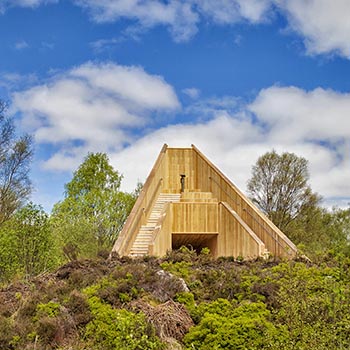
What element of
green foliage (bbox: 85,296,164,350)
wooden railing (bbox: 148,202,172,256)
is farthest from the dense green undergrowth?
wooden railing (bbox: 148,202,172,256)

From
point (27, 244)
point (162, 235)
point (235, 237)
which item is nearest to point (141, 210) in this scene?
point (162, 235)

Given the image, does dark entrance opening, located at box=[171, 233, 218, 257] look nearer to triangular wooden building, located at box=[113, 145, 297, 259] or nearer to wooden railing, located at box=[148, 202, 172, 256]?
triangular wooden building, located at box=[113, 145, 297, 259]

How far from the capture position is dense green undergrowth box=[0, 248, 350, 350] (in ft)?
21.0

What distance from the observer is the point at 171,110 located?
1554 centimetres

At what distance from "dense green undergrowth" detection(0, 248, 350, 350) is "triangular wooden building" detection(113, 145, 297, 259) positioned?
142 inches

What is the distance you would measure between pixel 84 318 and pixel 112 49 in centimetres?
747

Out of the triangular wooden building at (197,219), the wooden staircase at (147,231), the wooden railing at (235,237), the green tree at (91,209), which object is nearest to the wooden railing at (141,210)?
the triangular wooden building at (197,219)

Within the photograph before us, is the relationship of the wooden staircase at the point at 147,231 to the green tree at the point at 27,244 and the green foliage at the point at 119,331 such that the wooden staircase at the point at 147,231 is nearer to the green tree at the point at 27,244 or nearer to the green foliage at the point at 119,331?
the green tree at the point at 27,244

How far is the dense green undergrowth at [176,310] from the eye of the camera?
21.0 ft

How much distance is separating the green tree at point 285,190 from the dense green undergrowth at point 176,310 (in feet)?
55.3

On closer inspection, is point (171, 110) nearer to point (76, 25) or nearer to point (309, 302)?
point (76, 25)

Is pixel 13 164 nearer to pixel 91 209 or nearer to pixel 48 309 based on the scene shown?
pixel 91 209

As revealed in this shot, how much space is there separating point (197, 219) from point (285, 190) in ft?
32.4

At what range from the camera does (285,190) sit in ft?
85.4
